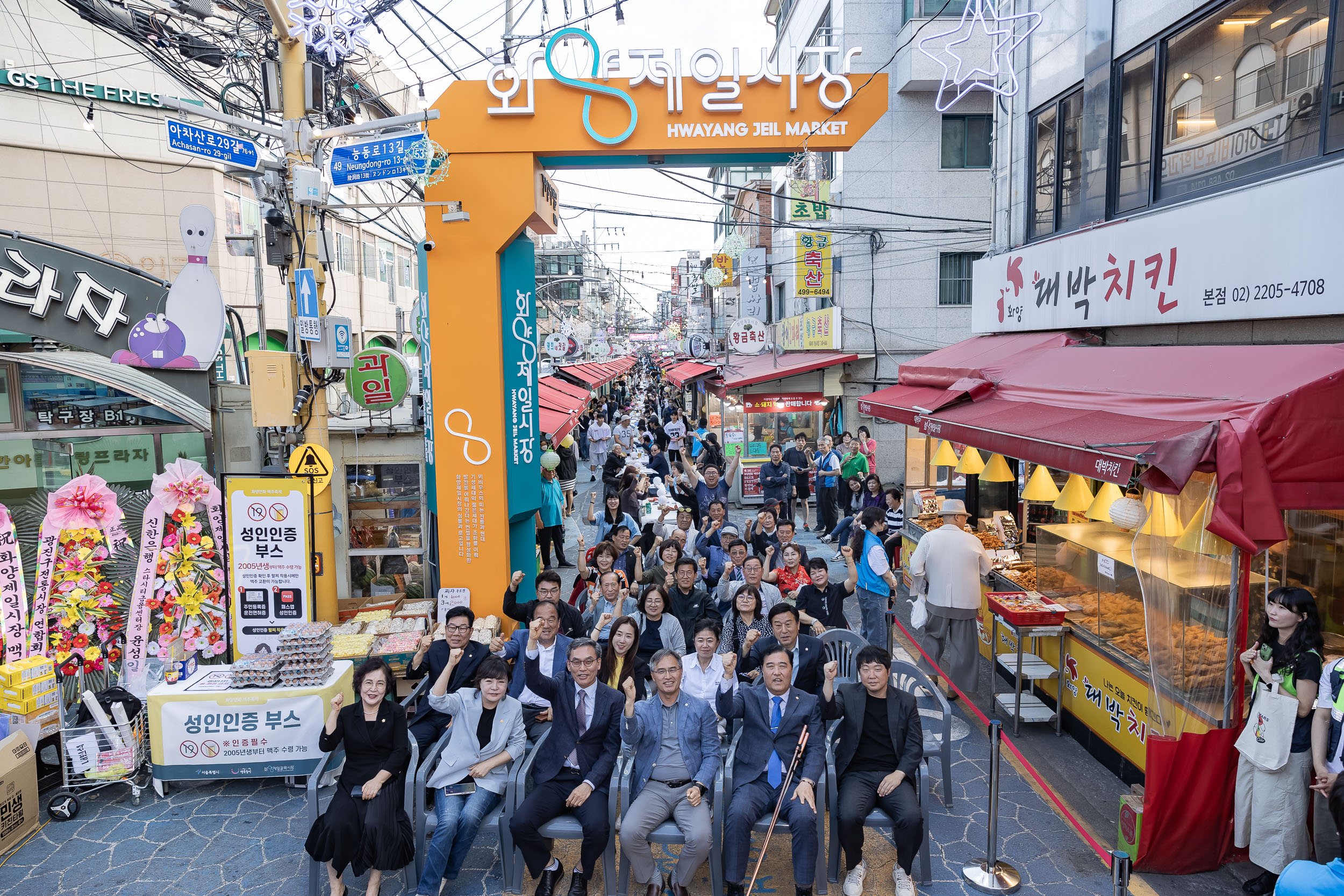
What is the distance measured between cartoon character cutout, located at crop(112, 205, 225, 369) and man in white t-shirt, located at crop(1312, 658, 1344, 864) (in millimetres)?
8779

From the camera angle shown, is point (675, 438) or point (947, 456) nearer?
point (947, 456)

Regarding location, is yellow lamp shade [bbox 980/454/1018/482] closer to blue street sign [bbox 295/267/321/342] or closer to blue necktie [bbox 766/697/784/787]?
blue necktie [bbox 766/697/784/787]

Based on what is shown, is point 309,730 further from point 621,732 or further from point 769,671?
point 769,671

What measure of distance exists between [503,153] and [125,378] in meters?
4.49

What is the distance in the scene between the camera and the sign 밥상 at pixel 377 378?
329 inches

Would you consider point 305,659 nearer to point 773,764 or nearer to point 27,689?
point 27,689

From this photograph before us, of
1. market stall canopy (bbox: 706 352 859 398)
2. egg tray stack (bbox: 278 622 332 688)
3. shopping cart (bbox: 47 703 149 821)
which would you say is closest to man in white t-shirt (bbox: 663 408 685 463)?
market stall canopy (bbox: 706 352 859 398)

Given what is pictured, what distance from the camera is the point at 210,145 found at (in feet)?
22.3

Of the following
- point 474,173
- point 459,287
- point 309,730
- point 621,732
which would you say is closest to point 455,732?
point 621,732

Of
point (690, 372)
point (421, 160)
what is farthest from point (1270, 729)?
point (690, 372)

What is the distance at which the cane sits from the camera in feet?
17.1

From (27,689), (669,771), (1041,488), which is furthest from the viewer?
(1041,488)

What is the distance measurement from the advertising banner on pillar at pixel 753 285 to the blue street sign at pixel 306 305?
20.1m

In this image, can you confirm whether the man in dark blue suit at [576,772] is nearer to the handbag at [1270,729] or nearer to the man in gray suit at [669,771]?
→ the man in gray suit at [669,771]
